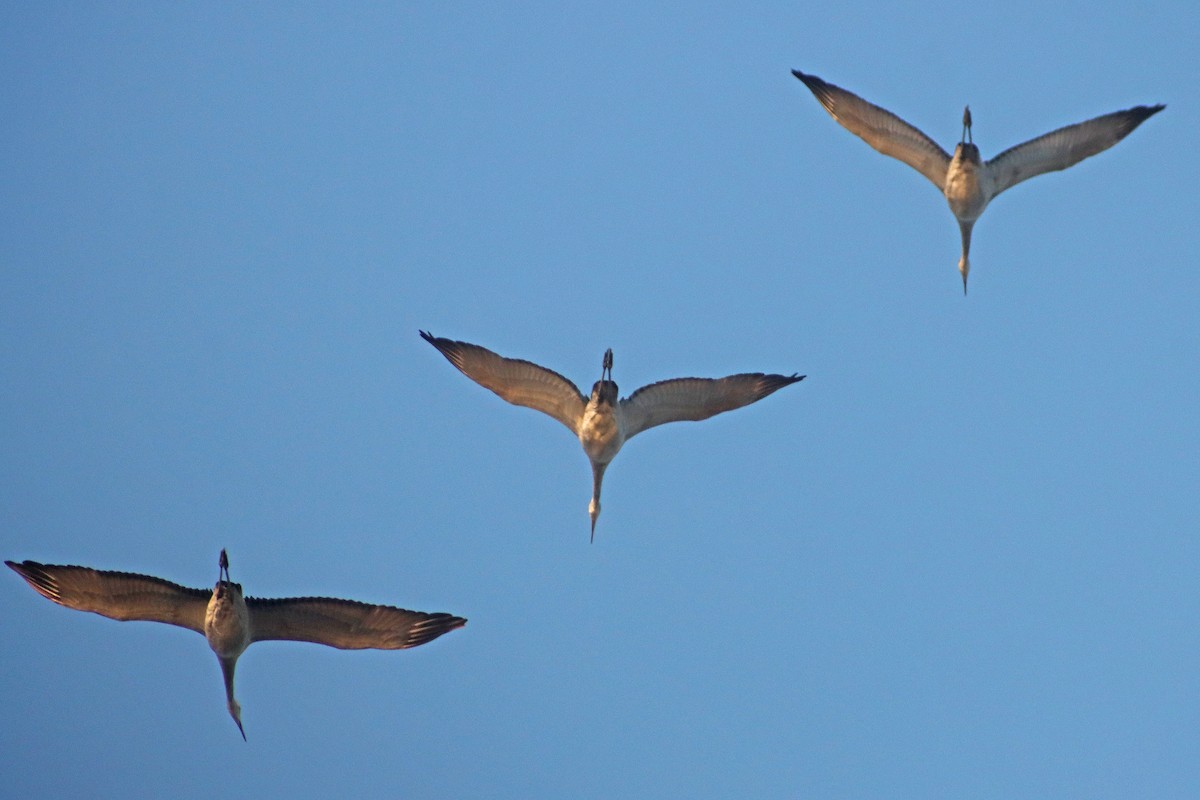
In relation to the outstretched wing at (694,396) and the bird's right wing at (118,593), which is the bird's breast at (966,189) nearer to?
the outstretched wing at (694,396)

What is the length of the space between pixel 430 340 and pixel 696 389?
4.29 meters

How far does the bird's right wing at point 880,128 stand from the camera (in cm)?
3073

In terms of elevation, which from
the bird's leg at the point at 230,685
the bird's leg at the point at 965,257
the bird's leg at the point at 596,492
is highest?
the bird's leg at the point at 965,257

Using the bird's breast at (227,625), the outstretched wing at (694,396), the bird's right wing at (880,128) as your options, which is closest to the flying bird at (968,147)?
the bird's right wing at (880,128)

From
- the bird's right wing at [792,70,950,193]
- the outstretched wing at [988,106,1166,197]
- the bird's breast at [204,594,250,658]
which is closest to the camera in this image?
the bird's breast at [204,594,250,658]

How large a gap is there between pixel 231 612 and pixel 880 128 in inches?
528

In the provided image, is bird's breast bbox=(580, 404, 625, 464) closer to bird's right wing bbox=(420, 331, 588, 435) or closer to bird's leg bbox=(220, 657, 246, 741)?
bird's right wing bbox=(420, 331, 588, 435)

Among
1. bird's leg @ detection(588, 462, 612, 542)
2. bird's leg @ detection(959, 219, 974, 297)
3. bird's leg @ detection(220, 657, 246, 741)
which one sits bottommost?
bird's leg @ detection(220, 657, 246, 741)

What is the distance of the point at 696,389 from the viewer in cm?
2902

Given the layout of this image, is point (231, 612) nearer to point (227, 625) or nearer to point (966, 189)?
point (227, 625)

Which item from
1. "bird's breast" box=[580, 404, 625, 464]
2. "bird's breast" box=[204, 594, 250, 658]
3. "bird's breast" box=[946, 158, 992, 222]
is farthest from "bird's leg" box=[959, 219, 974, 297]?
"bird's breast" box=[204, 594, 250, 658]

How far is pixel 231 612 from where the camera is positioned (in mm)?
27000

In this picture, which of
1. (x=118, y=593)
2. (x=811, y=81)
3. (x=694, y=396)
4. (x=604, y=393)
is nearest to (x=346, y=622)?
(x=118, y=593)

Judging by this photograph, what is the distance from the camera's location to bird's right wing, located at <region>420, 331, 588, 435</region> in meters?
28.7
